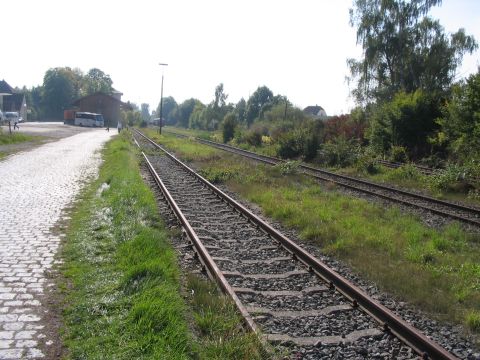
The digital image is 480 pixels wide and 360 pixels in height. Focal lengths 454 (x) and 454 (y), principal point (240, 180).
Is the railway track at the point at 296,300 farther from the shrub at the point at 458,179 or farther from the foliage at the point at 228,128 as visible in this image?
the foliage at the point at 228,128

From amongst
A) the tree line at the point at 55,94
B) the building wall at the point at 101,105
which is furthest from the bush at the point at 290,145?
the tree line at the point at 55,94

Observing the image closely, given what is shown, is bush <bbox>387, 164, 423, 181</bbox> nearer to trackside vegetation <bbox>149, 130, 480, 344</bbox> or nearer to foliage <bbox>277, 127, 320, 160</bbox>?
trackside vegetation <bbox>149, 130, 480, 344</bbox>

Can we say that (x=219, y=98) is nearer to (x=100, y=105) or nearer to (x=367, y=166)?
(x=100, y=105)

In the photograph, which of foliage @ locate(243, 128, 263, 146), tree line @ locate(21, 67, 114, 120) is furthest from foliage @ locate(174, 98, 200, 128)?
foliage @ locate(243, 128, 263, 146)

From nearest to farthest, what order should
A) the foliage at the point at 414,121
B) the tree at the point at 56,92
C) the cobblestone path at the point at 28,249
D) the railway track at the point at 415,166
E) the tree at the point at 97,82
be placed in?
the cobblestone path at the point at 28,249 → the railway track at the point at 415,166 → the foliage at the point at 414,121 → the tree at the point at 56,92 → the tree at the point at 97,82

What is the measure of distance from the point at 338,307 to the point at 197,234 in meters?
3.67

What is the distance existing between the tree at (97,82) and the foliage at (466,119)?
438 ft

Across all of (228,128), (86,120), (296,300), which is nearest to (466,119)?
(296,300)

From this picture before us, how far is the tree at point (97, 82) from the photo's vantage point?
470ft

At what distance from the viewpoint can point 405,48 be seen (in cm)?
3619

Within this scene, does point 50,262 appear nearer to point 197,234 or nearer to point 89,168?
point 197,234

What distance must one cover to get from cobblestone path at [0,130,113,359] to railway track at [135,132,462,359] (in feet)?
6.56

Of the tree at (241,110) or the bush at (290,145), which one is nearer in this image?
the bush at (290,145)

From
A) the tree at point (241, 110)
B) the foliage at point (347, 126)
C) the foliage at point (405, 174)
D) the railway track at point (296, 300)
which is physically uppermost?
the tree at point (241, 110)
